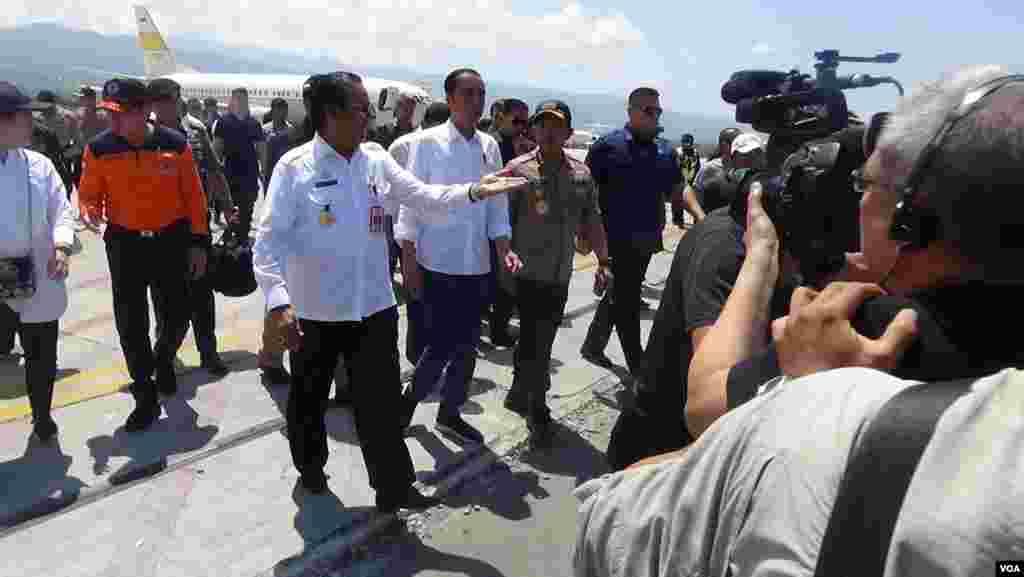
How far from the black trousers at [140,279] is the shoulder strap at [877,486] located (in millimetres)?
4334

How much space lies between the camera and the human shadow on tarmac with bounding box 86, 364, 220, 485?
390 cm

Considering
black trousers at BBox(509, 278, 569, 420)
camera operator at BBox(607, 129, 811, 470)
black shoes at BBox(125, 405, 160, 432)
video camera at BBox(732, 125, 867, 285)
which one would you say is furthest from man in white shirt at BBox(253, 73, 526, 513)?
video camera at BBox(732, 125, 867, 285)

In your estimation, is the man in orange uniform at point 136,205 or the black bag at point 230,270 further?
the black bag at point 230,270

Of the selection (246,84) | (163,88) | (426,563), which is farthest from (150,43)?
(426,563)

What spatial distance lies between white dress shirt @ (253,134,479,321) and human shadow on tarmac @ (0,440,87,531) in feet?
4.79

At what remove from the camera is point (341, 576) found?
318 cm

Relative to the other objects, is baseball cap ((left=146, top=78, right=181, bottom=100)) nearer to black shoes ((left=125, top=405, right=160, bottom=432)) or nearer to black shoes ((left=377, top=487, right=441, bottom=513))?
black shoes ((left=125, top=405, right=160, bottom=432))

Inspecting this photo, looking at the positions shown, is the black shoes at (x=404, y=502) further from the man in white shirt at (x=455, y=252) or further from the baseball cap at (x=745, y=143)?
the baseball cap at (x=745, y=143)

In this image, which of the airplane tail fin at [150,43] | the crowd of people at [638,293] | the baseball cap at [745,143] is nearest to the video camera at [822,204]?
the crowd of people at [638,293]

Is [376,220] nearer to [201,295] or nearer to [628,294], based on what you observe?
[201,295]

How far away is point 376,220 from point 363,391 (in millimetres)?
782

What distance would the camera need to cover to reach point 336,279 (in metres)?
3.39

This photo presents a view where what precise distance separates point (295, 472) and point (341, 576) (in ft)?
2.99

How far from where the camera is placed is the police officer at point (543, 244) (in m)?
4.48
